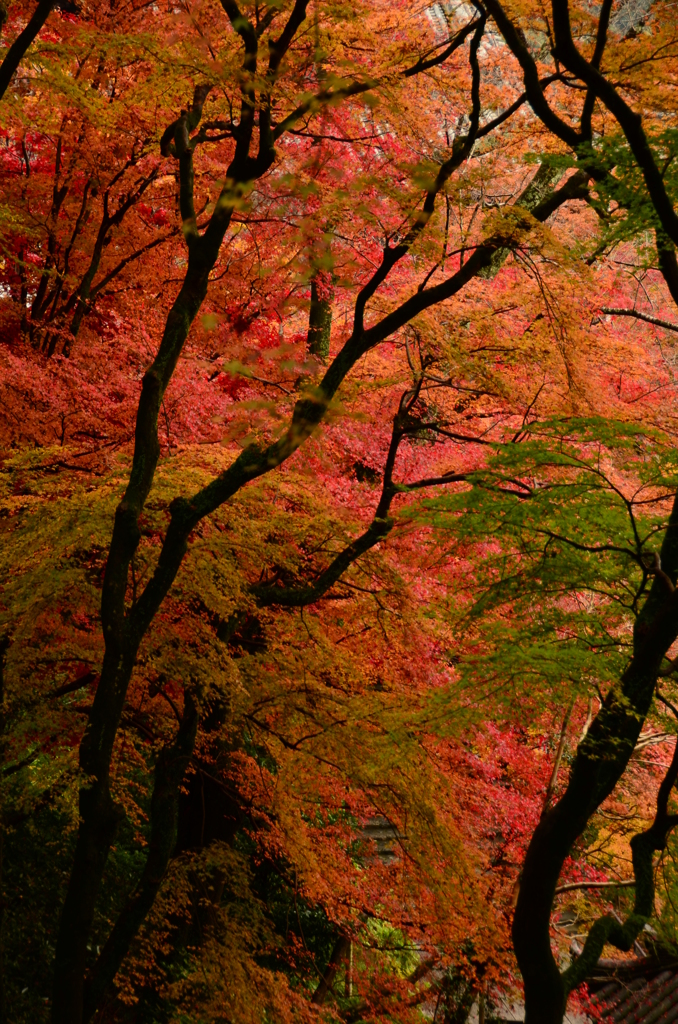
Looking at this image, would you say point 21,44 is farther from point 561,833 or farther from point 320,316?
point 320,316

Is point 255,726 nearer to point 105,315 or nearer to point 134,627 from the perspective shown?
point 134,627

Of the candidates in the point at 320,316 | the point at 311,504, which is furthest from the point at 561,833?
the point at 320,316

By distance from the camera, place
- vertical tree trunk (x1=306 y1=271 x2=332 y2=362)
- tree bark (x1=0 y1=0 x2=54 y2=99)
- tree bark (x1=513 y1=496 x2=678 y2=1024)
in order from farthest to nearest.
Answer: vertical tree trunk (x1=306 y1=271 x2=332 y2=362) → tree bark (x1=0 y1=0 x2=54 y2=99) → tree bark (x1=513 y1=496 x2=678 y2=1024)

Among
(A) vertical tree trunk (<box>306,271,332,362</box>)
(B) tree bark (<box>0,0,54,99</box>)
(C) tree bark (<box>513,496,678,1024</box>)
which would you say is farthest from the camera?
(A) vertical tree trunk (<box>306,271,332,362</box>)

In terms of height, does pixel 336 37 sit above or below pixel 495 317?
above

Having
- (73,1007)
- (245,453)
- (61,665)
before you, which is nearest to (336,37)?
(245,453)

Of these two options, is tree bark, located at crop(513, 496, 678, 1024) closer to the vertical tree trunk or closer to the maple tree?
the maple tree

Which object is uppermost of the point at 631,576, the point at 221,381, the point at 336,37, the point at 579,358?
the point at 336,37

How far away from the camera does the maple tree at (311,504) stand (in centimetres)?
414

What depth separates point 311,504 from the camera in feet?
19.3

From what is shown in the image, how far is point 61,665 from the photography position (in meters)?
6.70

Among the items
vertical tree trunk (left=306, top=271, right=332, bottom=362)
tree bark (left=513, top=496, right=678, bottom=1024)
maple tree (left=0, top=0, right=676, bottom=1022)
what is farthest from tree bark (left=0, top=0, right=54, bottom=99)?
vertical tree trunk (left=306, top=271, right=332, bottom=362)

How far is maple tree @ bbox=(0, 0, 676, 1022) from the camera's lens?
414cm

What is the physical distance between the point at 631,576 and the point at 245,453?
222cm
